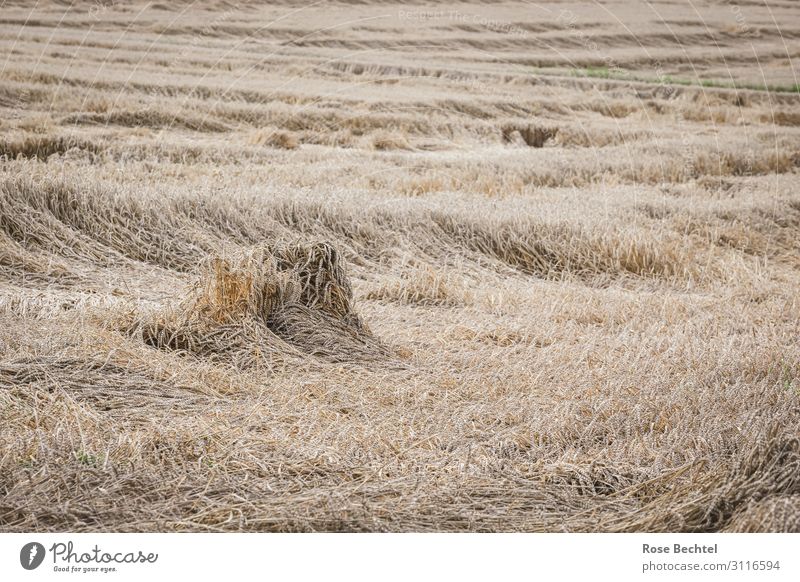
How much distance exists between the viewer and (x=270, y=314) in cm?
344

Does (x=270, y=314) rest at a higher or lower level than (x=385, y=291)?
higher

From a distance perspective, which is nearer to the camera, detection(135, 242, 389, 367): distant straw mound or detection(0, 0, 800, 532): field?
detection(0, 0, 800, 532): field

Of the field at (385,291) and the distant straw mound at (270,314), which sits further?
the distant straw mound at (270,314)

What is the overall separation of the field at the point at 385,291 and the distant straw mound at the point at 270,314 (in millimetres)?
13

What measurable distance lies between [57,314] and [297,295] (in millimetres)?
927

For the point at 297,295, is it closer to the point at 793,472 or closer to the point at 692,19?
the point at 793,472

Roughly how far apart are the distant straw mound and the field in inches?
0.5

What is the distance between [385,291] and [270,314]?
0.80 metres

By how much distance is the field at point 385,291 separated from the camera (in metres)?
2.51

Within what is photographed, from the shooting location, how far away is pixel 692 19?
6.23 m

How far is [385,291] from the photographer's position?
4.11 metres

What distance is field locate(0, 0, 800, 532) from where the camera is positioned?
99.0 inches

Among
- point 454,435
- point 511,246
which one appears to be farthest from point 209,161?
point 454,435

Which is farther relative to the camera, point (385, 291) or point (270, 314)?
point (385, 291)
